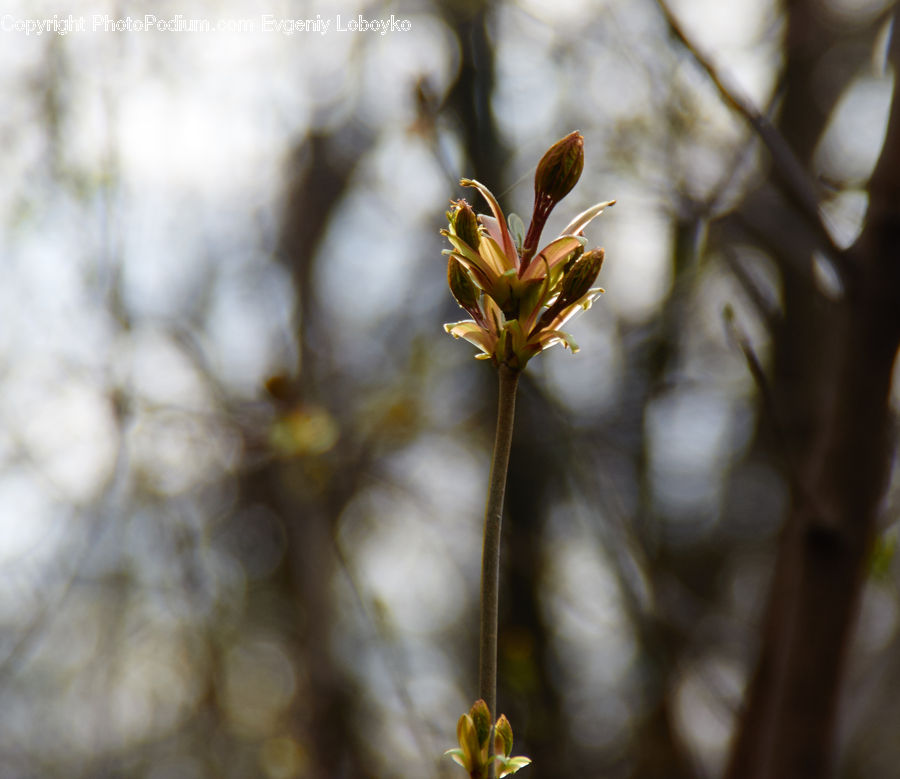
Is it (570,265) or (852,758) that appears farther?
(852,758)

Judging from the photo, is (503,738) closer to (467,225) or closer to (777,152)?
(467,225)

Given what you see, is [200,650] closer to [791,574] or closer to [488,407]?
[488,407]

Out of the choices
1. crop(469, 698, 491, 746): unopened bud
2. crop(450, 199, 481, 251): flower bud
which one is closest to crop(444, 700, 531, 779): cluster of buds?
crop(469, 698, 491, 746): unopened bud

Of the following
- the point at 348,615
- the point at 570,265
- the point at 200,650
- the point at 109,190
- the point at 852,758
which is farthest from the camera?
the point at 852,758

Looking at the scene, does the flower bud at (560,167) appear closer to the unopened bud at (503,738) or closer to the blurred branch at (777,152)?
the unopened bud at (503,738)

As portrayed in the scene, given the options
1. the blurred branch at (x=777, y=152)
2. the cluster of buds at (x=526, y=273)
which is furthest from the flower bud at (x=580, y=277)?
the blurred branch at (x=777, y=152)

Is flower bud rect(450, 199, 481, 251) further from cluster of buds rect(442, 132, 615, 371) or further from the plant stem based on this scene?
the plant stem

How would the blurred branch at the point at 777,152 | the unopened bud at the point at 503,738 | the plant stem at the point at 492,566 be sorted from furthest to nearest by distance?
the blurred branch at the point at 777,152
the unopened bud at the point at 503,738
the plant stem at the point at 492,566

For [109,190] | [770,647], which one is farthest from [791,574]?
[109,190]

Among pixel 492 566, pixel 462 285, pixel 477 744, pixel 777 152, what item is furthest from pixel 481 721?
pixel 777 152

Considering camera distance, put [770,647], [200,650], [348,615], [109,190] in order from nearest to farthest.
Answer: [770,647] → [109,190] → [200,650] → [348,615]
